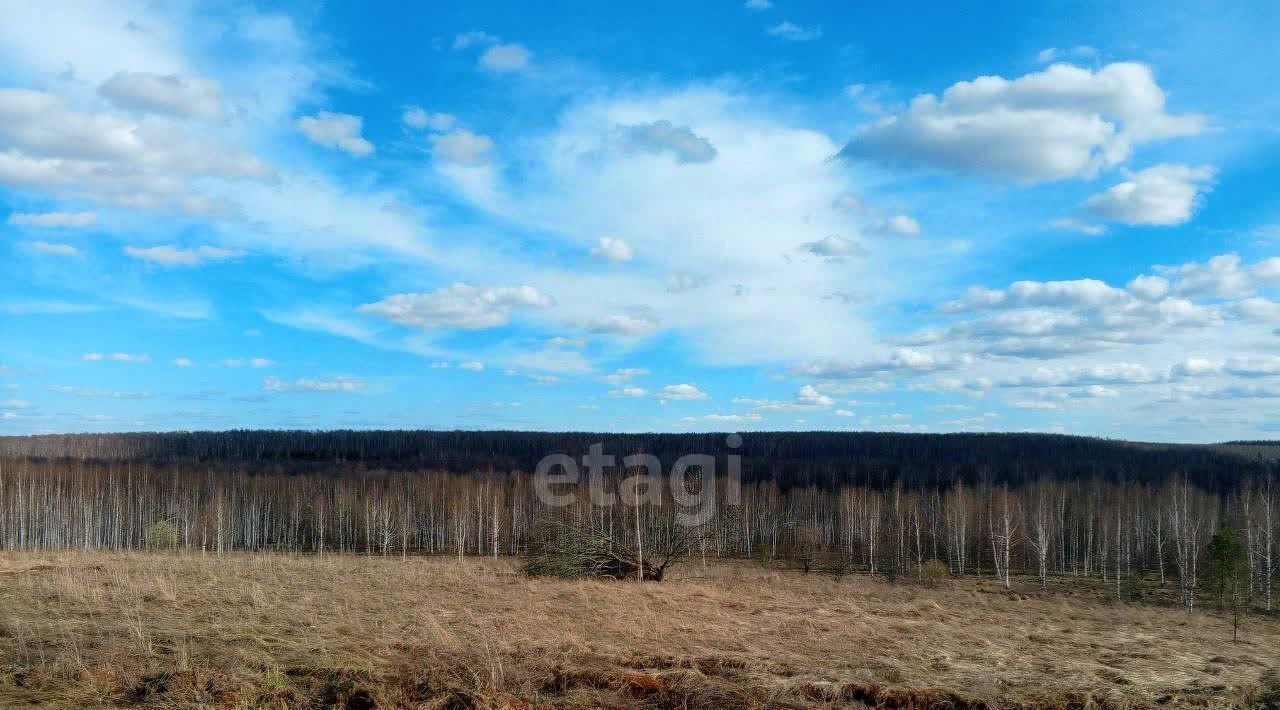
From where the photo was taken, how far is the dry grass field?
955cm

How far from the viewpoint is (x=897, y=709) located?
9523mm

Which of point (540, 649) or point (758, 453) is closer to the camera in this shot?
point (540, 649)

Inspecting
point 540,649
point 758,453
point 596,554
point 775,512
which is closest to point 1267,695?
point 540,649

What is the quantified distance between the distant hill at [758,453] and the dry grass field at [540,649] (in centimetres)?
8551

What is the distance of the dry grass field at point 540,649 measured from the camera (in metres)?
9.55

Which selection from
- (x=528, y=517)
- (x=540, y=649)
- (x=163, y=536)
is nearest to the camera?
(x=540, y=649)

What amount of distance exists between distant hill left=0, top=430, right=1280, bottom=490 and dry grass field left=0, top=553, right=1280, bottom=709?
281ft

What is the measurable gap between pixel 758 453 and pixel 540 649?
5746 inches

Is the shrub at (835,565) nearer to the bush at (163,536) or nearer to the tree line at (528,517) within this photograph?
the tree line at (528,517)

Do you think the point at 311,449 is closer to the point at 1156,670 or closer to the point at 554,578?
the point at 554,578

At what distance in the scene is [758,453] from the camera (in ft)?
510

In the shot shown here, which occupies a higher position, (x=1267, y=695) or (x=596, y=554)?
(x=1267, y=695)

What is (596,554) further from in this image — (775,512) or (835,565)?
(775,512)

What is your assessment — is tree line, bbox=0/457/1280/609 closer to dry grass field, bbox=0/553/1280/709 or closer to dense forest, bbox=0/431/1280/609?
dense forest, bbox=0/431/1280/609
